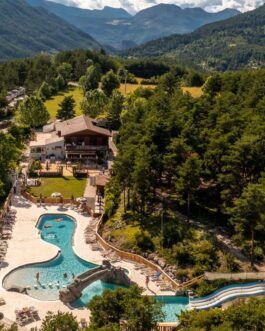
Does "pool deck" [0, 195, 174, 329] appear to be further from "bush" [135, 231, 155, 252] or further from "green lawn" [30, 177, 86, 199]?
"green lawn" [30, 177, 86, 199]

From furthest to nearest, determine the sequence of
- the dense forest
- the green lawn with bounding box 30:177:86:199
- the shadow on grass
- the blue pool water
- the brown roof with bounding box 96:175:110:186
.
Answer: the shadow on grass < the green lawn with bounding box 30:177:86:199 < the brown roof with bounding box 96:175:110:186 < the dense forest < the blue pool water

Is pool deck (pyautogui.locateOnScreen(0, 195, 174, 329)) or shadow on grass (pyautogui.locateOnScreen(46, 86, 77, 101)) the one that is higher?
shadow on grass (pyautogui.locateOnScreen(46, 86, 77, 101))

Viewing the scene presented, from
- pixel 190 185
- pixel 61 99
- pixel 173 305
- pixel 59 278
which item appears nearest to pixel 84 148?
pixel 190 185

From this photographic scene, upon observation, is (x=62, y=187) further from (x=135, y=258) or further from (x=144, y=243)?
(x=135, y=258)

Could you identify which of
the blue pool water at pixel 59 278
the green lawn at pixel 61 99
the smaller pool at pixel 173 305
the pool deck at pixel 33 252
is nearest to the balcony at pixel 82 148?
the pool deck at pixel 33 252

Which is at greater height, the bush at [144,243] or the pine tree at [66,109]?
the pine tree at [66,109]

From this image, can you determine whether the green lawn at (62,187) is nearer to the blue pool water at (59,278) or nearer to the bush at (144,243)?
the blue pool water at (59,278)

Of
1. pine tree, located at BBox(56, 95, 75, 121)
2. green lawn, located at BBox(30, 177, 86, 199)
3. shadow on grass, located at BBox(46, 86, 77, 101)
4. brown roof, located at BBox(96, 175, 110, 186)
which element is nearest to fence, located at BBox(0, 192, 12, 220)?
green lawn, located at BBox(30, 177, 86, 199)

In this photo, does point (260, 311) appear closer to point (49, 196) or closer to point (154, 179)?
point (154, 179)
